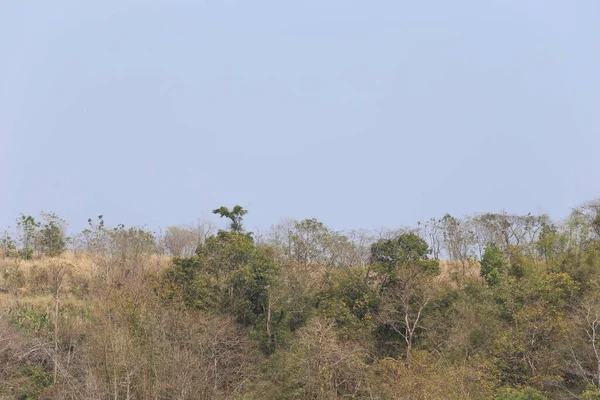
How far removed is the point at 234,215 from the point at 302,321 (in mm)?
9445

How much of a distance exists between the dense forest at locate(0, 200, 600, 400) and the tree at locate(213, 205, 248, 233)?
0.10m

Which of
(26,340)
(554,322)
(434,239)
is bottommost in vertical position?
(554,322)

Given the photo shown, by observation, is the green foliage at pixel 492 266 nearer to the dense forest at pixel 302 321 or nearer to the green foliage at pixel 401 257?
the dense forest at pixel 302 321

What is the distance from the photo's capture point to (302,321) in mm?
27938

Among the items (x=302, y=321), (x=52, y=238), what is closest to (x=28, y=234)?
(x=52, y=238)

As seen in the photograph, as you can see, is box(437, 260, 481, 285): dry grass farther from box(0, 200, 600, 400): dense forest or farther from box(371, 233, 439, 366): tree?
box(371, 233, 439, 366): tree

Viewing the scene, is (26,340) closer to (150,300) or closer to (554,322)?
(150,300)

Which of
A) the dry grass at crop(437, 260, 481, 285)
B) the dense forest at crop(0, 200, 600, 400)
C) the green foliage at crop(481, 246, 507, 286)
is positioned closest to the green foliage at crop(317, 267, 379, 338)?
the dense forest at crop(0, 200, 600, 400)

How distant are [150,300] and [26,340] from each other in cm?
678

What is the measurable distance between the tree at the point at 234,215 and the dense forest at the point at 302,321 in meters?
0.10

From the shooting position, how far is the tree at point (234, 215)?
33219 millimetres

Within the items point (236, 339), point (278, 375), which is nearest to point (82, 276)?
point (236, 339)

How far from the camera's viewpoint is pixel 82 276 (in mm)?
32344

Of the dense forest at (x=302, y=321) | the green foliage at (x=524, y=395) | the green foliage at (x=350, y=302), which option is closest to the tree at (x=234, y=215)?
the dense forest at (x=302, y=321)
